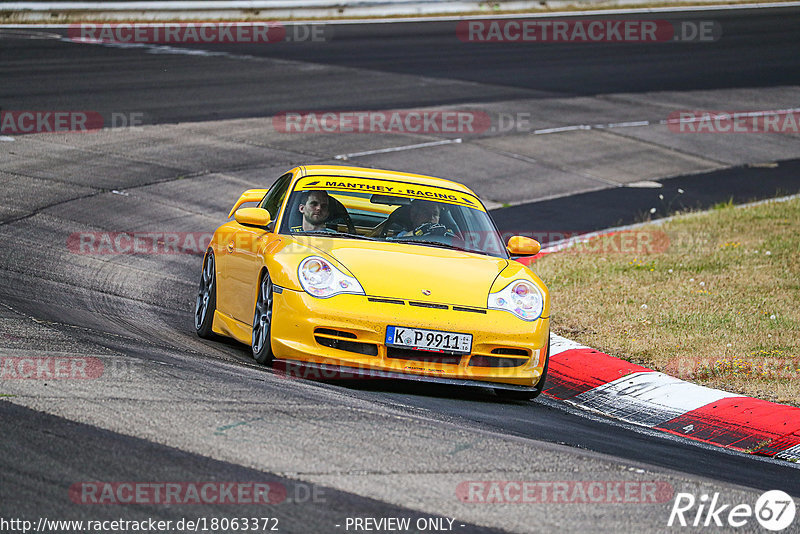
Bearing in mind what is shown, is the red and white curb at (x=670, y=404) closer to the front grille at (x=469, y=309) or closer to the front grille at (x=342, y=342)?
the front grille at (x=469, y=309)

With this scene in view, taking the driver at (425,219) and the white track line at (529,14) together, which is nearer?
the driver at (425,219)

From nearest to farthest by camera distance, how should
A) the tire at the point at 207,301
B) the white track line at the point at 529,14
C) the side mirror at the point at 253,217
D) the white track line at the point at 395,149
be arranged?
the side mirror at the point at 253,217 → the tire at the point at 207,301 → the white track line at the point at 395,149 → the white track line at the point at 529,14

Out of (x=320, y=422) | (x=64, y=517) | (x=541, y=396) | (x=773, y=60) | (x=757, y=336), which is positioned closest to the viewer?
(x=64, y=517)

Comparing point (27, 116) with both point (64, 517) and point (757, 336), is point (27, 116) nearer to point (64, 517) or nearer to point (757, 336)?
point (757, 336)

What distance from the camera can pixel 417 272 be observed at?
746cm

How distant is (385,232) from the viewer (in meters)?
8.46

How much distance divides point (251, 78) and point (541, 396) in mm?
15285

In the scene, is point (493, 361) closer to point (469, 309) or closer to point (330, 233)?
point (469, 309)

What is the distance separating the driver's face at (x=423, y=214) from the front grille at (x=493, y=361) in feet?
4.99

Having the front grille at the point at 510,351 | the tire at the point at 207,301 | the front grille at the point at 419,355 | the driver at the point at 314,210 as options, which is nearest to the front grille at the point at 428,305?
the front grille at the point at 419,355

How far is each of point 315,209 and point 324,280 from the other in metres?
1.21

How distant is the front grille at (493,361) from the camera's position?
7.24 m

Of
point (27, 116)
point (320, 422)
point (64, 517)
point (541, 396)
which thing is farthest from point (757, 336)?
point (27, 116)

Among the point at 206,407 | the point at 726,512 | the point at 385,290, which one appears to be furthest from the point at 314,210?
the point at 726,512
